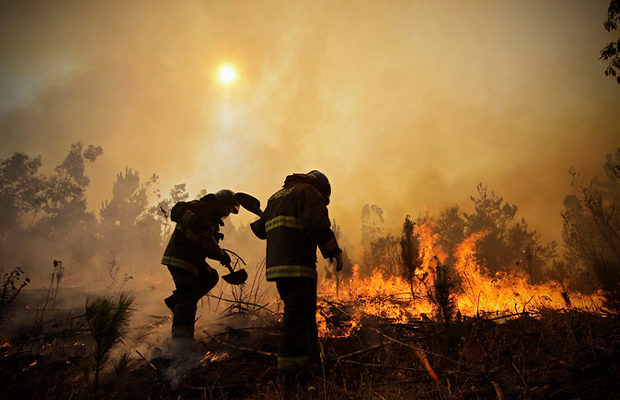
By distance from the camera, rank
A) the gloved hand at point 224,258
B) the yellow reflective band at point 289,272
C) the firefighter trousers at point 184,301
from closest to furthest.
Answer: the yellow reflective band at point 289,272 < the firefighter trousers at point 184,301 < the gloved hand at point 224,258

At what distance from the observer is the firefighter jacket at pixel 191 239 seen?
4.09m

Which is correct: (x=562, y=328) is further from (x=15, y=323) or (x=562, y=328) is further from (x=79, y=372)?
(x=15, y=323)

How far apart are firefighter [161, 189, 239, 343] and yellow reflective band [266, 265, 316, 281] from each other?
→ 1735 millimetres

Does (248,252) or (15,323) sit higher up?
(248,252)

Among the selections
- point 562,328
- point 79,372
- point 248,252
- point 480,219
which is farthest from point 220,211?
point 248,252

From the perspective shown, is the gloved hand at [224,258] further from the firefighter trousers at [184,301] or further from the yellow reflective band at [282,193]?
the yellow reflective band at [282,193]

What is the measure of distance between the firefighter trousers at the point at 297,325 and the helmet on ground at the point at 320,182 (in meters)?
1.54

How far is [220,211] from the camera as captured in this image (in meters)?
4.86

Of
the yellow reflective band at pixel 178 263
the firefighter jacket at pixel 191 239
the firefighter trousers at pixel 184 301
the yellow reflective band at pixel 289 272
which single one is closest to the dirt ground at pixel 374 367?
the firefighter trousers at pixel 184 301

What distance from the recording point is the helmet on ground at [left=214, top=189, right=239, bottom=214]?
15.9 ft

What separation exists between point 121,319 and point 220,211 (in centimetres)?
291

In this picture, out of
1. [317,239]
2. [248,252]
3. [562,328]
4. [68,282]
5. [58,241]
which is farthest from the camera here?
[248,252]

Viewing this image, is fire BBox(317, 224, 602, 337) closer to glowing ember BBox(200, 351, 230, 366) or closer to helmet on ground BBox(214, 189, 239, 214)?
glowing ember BBox(200, 351, 230, 366)

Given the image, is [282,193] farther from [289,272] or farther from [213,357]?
[213,357]
